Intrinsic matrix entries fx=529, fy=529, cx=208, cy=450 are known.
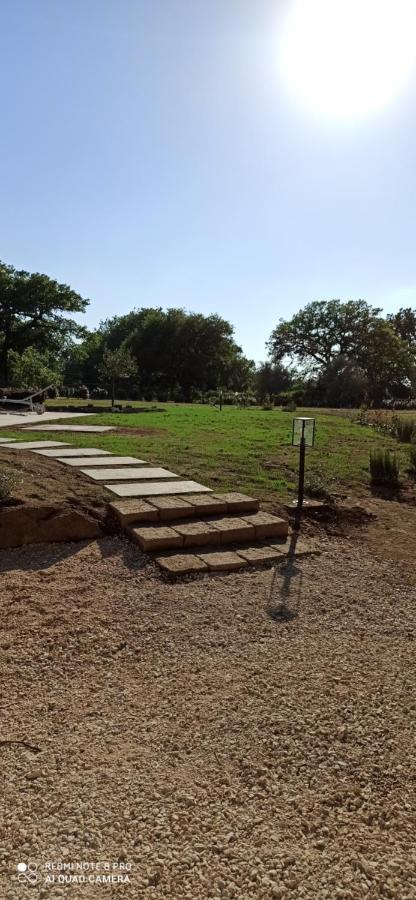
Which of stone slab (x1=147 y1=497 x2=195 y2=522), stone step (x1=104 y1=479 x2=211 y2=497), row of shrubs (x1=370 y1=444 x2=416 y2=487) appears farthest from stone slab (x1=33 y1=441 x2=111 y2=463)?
row of shrubs (x1=370 y1=444 x2=416 y2=487)

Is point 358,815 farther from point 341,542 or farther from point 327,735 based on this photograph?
point 341,542

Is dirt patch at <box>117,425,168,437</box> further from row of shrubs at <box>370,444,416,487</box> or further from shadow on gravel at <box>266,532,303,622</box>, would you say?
shadow on gravel at <box>266,532,303,622</box>

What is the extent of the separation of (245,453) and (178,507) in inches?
133

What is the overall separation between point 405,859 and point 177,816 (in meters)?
0.69

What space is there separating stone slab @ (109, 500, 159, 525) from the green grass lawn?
120cm

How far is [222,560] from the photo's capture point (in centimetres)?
377

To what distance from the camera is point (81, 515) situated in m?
4.26

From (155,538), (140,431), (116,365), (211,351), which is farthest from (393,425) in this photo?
(211,351)

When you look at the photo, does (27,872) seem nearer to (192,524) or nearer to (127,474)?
(192,524)

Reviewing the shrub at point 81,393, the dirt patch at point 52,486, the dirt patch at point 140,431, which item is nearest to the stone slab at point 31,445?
the dirt patch at point 52,486

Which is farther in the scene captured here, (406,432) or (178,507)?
(406,432)

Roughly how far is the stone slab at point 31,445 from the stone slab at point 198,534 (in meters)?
3.58

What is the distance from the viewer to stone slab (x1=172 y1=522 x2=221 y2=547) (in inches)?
158

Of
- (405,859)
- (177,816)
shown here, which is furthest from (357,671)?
(177,816)
